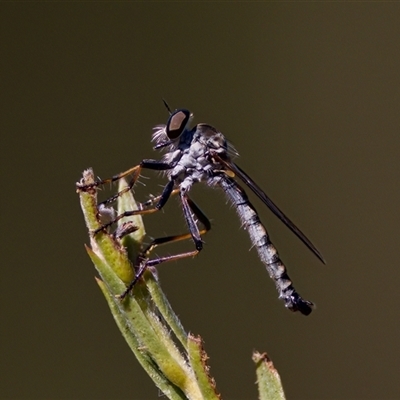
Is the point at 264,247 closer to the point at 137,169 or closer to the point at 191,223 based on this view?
the point at 191,223

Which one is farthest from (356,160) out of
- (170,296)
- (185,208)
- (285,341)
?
(185,208)

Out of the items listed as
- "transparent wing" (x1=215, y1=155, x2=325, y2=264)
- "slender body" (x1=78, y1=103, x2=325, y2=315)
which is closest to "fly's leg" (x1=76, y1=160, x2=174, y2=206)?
"slender body" (x1=78, y1=103, x2=325, y2=315)

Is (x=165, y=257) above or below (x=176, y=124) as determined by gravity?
below

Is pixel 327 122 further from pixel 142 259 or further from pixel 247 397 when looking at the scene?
pixel 142 259

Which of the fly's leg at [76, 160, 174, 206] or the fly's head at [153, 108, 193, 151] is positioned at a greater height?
the fly's head at [153, 108, 193, 151]

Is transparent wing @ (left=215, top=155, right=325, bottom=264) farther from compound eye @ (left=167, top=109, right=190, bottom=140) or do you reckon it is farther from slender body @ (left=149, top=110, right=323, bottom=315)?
compound eye @ (left=167, top=109, right=190, bottom=140)

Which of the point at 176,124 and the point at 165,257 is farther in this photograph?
the point at 176,124

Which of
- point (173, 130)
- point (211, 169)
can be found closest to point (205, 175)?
point (211, 169)

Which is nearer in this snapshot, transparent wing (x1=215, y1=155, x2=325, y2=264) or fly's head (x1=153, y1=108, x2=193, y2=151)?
transparent wing (x1=215, y1=155, x2=325, y2=264)

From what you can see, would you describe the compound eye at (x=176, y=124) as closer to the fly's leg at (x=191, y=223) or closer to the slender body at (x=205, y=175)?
the slender body at (x=205, y=175)
